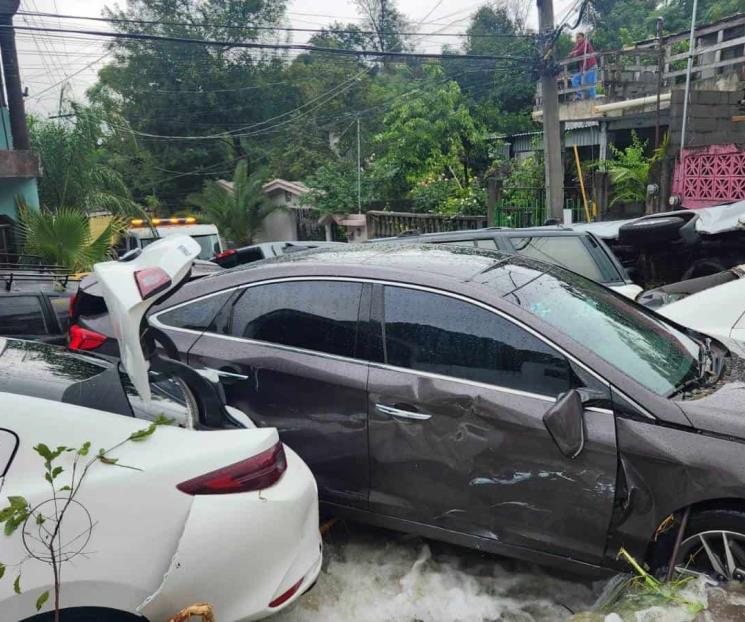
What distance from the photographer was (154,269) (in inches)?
93.7

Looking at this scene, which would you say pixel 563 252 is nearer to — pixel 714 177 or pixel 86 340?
pixel 86 340

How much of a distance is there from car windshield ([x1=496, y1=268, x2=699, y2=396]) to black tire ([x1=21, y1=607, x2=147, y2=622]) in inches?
76.6

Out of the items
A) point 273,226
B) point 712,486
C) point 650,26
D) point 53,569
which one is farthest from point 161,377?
point 650,26

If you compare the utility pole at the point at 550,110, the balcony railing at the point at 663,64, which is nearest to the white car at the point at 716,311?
the utility pole at the point at 550,110

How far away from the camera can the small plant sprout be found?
190cm

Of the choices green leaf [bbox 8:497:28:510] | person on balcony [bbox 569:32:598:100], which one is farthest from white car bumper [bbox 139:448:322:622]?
person on balcony [bbox 569:32:598:100]

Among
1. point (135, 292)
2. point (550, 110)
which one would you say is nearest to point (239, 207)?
point (550, 110)

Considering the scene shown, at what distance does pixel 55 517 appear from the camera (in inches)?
77.2

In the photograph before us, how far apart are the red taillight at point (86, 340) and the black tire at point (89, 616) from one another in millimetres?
2060

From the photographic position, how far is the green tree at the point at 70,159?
13.4m

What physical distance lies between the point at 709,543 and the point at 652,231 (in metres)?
5.46

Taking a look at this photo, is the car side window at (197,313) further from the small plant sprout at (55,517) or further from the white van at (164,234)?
the white van at (164,234)

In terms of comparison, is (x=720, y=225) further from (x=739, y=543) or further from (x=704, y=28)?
(x=704, y=28)

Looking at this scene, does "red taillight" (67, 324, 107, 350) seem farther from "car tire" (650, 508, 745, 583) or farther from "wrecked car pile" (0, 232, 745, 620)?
"car tire" (650, 508, 745, 583)
